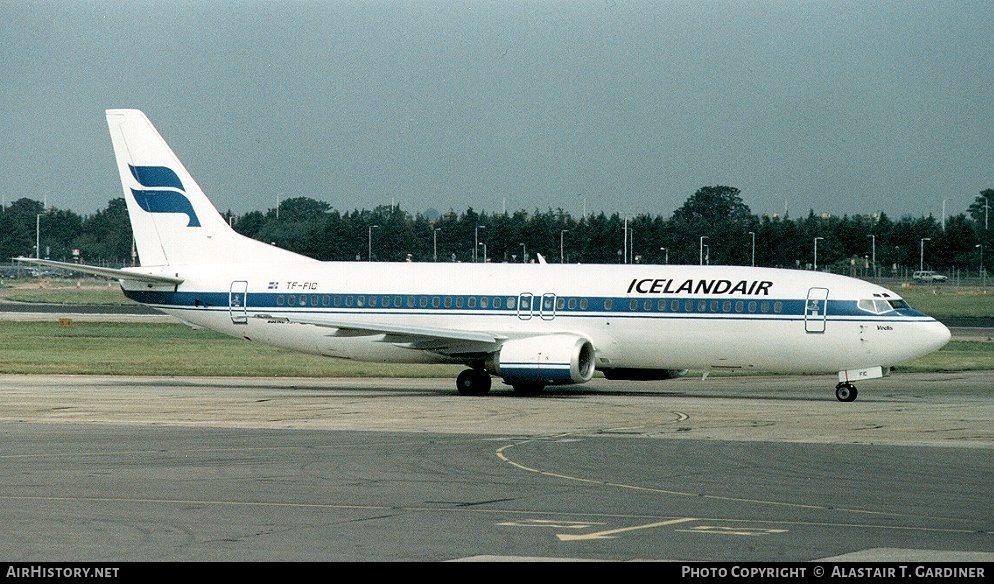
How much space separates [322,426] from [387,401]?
299 inches

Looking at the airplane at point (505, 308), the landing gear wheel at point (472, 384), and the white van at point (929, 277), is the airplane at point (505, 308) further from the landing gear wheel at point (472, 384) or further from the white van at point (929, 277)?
the white van at point (929, 277)

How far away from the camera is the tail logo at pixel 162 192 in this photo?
1864 inches

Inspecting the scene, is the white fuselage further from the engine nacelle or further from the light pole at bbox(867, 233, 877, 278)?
the light pole at bbox(867, 233, 877, 278)

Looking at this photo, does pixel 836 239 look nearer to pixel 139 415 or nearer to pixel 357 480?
pixel 139 415

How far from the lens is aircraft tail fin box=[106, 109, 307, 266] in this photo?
46969 millimetres

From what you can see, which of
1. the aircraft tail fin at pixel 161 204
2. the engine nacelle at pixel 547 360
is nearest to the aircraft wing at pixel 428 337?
the engine nacelle at pixel 547 360

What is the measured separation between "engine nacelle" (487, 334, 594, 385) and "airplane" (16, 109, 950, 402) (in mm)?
42

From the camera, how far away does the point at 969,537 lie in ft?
56.7

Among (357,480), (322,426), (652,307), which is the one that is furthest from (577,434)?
(652,307)

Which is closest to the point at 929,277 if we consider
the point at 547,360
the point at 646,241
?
the point at 646,241

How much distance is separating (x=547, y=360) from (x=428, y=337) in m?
3.60

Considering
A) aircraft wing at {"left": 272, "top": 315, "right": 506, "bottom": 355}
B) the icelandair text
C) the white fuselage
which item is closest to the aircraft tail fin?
the white fuselage

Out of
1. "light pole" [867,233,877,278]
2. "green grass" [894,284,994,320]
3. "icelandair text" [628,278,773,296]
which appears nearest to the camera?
"icelandair text" [628,278,773,296]

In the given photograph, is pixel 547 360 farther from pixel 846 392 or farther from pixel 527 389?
pixel 846 392
